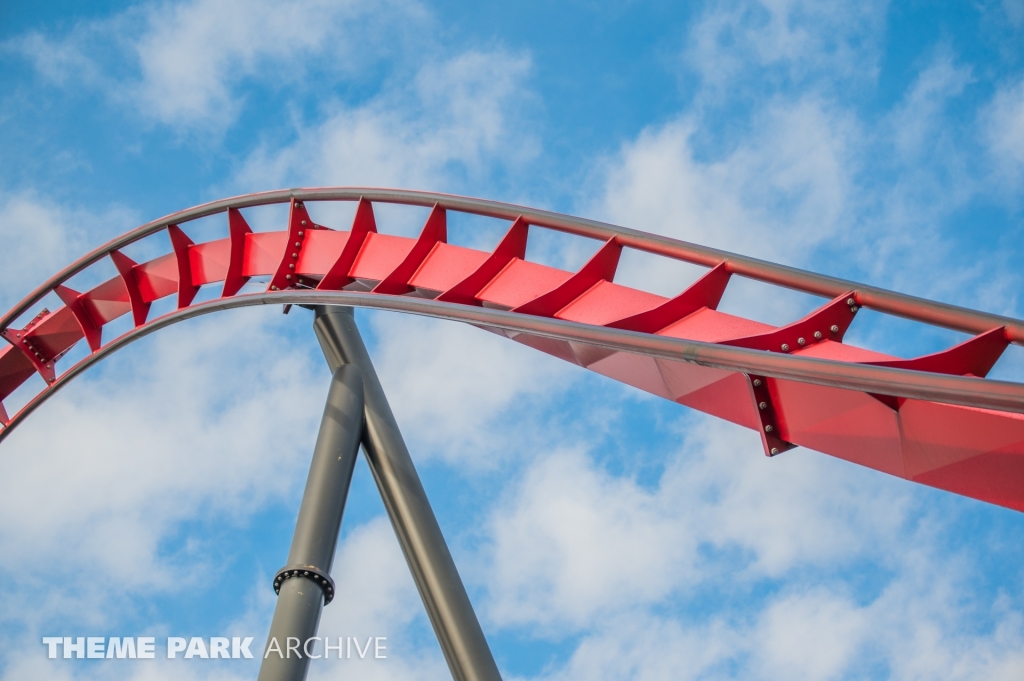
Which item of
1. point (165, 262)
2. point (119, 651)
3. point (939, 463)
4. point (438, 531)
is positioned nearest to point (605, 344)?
point (939, 463)

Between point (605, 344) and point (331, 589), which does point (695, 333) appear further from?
point (331, 589)

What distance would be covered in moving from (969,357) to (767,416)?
3.40ft

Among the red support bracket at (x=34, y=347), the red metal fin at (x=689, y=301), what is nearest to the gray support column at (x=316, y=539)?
the red metal fin at (x=689, y=301)

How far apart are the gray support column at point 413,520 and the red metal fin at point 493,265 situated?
109 centimetres

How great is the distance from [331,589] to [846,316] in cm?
308

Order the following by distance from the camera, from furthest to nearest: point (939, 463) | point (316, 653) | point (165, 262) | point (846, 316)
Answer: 1. point (165, 262)
2. point (316, 653)
3. point (846, 316)
4. point (939, 463)

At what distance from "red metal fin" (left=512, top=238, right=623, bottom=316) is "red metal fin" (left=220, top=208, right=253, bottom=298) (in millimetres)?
3185

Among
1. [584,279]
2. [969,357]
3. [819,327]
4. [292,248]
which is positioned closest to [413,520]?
[584,279]

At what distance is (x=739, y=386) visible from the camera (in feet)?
15.2

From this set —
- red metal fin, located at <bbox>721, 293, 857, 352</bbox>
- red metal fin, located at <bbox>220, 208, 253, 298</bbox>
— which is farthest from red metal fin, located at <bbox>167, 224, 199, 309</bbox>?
red metal fin, located at <bbox>721, 293, 857, 352</bbox>

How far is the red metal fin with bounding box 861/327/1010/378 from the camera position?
12.4ft

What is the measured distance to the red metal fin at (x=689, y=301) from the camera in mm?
4906

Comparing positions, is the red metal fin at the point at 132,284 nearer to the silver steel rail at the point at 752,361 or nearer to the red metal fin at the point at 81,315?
the red metal fin at the point at 81,315

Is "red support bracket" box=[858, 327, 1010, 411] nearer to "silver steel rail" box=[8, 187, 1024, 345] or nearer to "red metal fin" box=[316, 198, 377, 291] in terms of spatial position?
"silver steel rail" box=[8, 187, 1024, 345]
